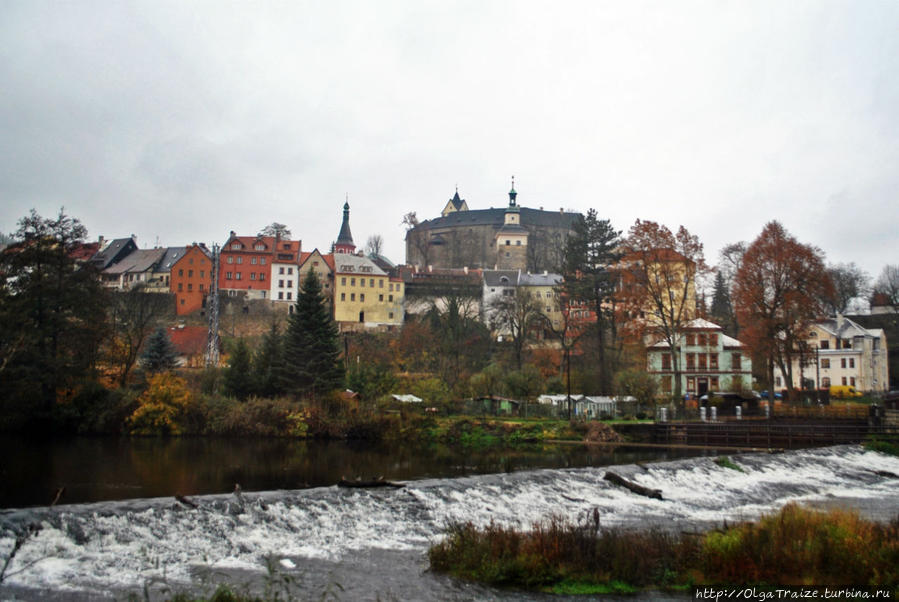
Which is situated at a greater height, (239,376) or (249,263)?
(249,263)

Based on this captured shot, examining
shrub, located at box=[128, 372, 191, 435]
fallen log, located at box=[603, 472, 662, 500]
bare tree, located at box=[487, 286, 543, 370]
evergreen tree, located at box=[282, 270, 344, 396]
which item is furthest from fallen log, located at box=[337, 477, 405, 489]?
bare tree, located at box=[487, 286, 543, 370]

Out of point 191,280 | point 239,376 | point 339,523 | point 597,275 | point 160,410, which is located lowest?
point 339,523

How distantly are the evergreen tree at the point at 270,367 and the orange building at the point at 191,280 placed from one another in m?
43.6

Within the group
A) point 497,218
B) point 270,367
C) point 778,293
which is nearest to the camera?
point 778,293

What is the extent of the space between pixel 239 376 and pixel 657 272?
26869 mm

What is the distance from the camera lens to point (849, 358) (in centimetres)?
6550

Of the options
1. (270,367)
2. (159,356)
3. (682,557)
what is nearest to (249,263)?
(159,356)

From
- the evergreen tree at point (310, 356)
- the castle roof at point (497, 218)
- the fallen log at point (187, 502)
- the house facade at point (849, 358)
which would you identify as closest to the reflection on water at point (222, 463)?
the fallen log at point (187, 502)

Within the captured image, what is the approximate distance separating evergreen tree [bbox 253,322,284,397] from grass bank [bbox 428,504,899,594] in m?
31.8

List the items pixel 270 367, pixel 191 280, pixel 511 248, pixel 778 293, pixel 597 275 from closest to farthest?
pixel 778 293 < pixel 270 367 < pixel 597 275 < pixel 191 280 < pixel 511 248

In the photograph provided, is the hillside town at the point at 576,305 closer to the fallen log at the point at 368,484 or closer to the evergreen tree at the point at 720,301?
the evergreen tree at the point at 720,301

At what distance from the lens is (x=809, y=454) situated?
28859 mm

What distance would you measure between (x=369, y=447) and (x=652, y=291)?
65.6 ft

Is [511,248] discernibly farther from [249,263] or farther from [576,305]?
[576,305]
